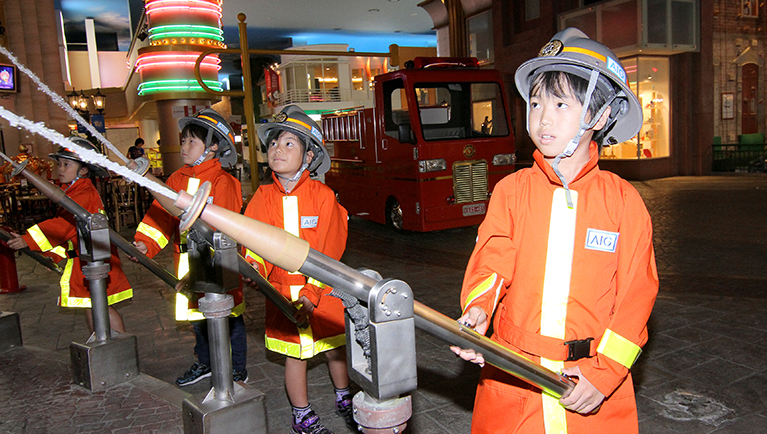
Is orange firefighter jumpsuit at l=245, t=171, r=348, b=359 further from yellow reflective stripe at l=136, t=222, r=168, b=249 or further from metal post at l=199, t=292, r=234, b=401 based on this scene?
metal post at l=199, t=292, r=234, b=401

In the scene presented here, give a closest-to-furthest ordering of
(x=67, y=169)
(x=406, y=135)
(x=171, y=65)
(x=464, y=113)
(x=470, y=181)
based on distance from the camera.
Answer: (x=67, y=169)
(x=406, y=135)
(x=470, y=181)
(x=464, y=113)
(x=171, y=65)

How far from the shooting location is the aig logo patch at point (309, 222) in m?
3.02

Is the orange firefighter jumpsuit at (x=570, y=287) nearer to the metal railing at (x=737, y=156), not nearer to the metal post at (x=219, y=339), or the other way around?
the metal post at (x=219, y=339)

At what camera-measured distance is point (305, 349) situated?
2.93 metres

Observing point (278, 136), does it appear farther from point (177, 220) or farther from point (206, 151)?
point (177, 220)

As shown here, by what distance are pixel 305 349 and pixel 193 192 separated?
1524 millimetres

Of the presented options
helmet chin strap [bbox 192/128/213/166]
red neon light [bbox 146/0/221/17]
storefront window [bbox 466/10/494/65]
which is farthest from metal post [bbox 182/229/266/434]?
storefront window [bbox 466/10/494/65]

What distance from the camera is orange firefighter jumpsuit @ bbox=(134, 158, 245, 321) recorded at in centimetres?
362

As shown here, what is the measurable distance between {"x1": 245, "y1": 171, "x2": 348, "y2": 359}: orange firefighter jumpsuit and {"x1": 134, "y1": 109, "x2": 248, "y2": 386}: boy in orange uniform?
23.5 inches

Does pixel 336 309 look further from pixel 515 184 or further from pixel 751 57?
pixel 751 57

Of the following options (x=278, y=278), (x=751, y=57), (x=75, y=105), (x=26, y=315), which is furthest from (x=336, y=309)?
(x=75, y=105)

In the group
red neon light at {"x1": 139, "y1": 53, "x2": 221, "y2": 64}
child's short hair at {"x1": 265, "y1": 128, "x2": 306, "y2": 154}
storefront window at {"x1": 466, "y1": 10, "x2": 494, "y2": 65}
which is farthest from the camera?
storefront window at {"x1": 466, "y1": 10, "x2": 494, "y2": 65}

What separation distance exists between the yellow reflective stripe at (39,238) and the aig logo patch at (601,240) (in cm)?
370

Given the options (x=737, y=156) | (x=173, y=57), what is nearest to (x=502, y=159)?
(x=737, y=156)
